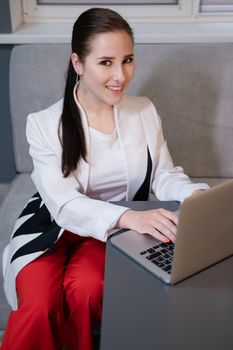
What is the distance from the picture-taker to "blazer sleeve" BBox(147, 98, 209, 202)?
131 cm

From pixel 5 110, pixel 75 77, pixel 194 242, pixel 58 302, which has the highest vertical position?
pixel 75 77

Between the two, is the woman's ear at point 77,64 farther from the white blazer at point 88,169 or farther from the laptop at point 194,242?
the laptop at point 194,242

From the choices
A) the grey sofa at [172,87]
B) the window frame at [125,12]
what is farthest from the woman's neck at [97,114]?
the window frame at [125,12]

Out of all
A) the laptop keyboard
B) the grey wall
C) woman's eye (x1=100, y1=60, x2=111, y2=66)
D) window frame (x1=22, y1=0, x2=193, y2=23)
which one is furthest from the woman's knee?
window frame (x1=22, y1=0, x2=193, y2=23)

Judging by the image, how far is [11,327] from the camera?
45.2 inches

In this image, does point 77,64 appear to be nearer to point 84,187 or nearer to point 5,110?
point 84,187

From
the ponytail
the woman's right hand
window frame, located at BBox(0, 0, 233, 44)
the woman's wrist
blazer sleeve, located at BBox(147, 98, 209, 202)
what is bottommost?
blazer sleeve, located at BBox(147, 98, 209, 202)

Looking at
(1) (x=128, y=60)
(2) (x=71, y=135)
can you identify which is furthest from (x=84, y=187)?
(1) (x=128, y=60)

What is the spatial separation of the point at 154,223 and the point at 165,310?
0.92 feet

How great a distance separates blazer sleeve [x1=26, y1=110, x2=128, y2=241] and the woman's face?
181mm

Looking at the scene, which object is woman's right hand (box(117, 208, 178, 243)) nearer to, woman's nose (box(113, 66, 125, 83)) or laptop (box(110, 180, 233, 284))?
laptop (box(110, 180, 233, 284))

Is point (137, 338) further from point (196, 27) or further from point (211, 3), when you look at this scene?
point (211, 3)

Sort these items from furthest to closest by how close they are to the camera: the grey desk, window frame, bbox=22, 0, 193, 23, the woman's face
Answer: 1. window frame, bbox=22, 0, 193, 23
2. the woman's face
3. the grey desk

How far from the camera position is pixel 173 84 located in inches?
72.2
